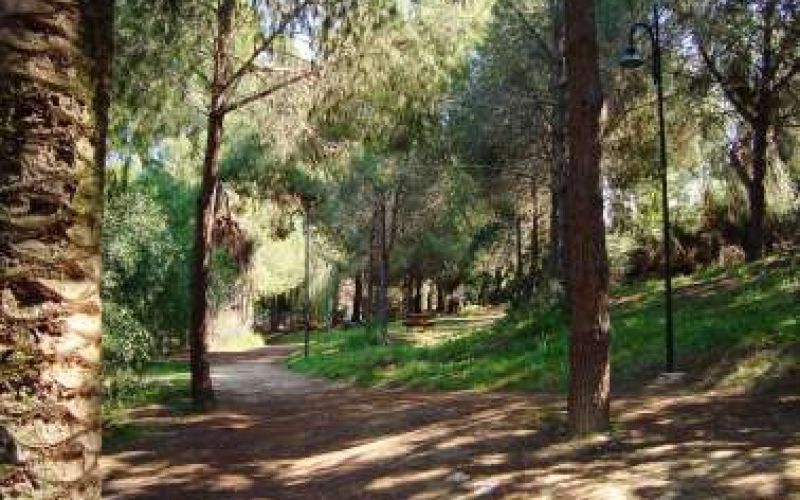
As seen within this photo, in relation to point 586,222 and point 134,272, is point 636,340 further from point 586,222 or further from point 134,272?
point 134,272

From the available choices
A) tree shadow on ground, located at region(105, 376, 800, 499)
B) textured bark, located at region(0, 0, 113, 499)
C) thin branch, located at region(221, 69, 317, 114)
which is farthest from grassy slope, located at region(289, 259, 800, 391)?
textured bark, located at region(0, 0, 113, 499)

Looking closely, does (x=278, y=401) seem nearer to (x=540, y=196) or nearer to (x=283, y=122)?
(x=283, y=122)

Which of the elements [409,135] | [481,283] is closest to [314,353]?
[409,135]

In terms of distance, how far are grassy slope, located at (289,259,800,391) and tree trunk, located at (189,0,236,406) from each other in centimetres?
447

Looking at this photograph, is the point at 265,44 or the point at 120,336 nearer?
the point at 120,336

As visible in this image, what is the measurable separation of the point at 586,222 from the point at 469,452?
3.09 metres

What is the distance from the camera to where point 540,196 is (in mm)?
32844

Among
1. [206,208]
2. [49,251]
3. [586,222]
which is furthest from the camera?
[206,208]

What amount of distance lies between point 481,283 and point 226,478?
175 ft

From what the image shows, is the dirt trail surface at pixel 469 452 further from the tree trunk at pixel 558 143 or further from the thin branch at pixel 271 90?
the tree trunk at pixel 558 143

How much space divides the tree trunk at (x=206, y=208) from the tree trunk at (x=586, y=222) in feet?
29.3

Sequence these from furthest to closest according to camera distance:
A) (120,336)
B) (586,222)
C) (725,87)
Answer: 1. (725,87)
2. (120,336)
3. (586,222)

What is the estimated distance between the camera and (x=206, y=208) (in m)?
17.0

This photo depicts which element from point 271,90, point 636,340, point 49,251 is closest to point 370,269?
point 271,90
